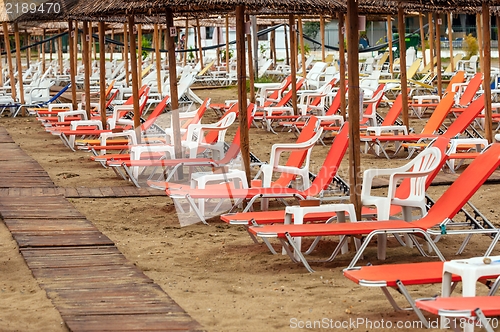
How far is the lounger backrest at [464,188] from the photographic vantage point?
4.99 metres

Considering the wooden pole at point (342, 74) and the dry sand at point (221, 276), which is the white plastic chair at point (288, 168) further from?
the wooden pole at point (342, 74)

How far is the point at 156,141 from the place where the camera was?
398 inches

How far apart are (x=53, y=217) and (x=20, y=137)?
6.97 metres

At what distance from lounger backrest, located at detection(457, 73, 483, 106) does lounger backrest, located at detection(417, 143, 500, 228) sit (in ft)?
22.7

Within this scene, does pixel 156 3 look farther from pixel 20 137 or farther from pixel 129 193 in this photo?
pixel 20 137

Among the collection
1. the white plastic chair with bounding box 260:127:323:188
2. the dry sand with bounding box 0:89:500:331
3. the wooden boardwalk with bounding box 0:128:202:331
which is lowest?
the dry sand with bounding box 0:89:500:331

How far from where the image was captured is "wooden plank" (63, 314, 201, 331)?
3.93m

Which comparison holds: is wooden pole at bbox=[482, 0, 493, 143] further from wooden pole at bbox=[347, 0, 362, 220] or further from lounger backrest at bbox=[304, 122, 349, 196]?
wooden pole at bbox=[347, 0, 362, 220]

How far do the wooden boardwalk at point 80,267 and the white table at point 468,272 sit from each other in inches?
43.1

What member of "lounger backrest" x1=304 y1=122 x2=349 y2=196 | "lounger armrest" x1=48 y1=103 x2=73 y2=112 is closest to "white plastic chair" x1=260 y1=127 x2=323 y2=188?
"lounger backrest" x1=304 y1=122 x2=349 y2=196

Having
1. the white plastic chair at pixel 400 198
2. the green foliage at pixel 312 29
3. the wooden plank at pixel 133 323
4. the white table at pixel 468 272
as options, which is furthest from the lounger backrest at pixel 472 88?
the green foliage at pixel 312 29

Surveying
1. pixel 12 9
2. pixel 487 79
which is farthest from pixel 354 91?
pixel 12 9

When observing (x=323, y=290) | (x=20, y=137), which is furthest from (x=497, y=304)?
(x=20, y=137)

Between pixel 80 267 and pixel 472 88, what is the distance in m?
8.21
